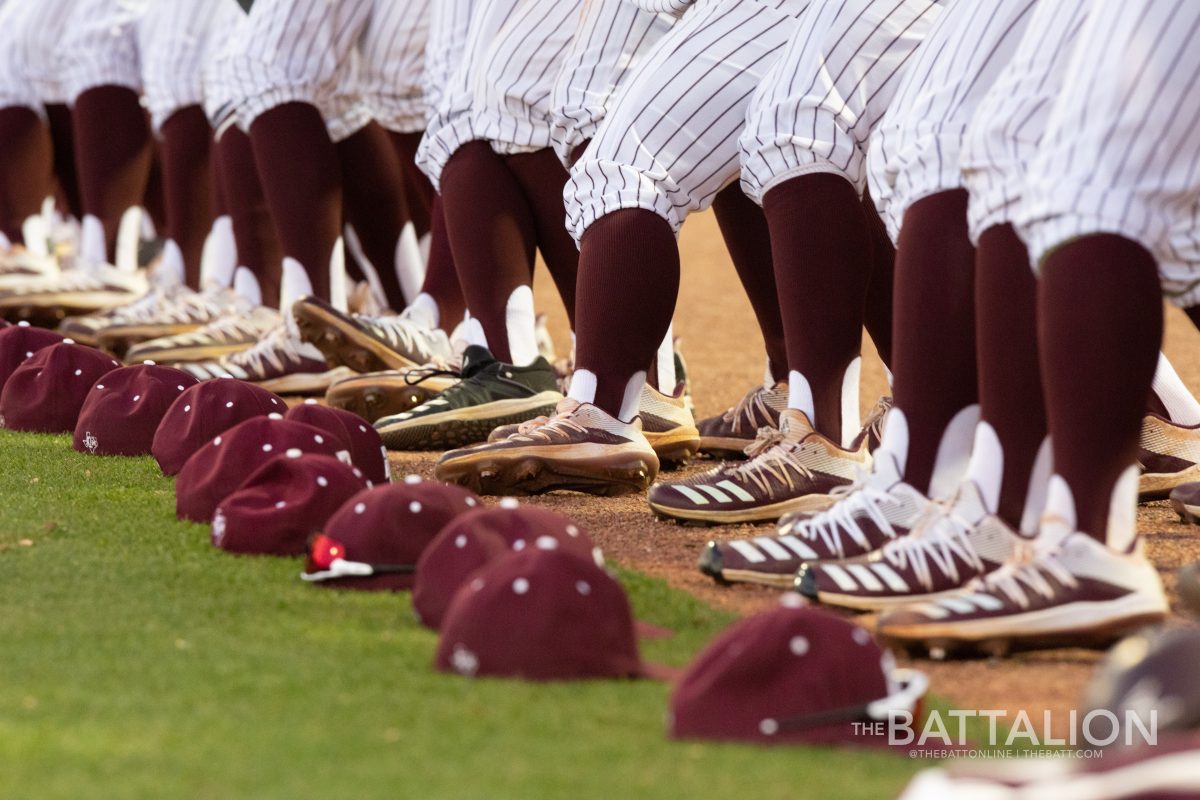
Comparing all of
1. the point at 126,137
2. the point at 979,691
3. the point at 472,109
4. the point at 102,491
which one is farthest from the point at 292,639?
the point at 126,137

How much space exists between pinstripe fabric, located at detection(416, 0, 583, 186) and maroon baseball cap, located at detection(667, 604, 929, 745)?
216 centimetres

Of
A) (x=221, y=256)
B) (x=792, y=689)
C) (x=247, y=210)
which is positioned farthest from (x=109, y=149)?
(x=792, y=689)

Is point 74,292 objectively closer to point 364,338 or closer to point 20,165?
point 20,165

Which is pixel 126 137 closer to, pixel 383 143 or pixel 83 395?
pixel 383 143

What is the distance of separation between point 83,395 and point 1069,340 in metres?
2.47

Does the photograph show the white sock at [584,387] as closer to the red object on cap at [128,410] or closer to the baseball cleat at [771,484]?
the baseball cleat at [771,484]

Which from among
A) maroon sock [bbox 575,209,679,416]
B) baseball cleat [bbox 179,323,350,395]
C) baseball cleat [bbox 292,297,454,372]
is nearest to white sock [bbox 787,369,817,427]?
maroon sock [bbox 575,209,679,416]

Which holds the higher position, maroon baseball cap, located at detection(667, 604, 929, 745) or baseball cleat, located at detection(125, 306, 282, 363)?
maroon baseball cap, located at detection(667, 604, 929, 745)

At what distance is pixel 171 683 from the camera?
1.77 m

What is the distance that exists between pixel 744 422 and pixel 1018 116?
1496 mm

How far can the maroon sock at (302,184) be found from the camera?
14.8 ft

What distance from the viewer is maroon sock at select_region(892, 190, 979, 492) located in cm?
224

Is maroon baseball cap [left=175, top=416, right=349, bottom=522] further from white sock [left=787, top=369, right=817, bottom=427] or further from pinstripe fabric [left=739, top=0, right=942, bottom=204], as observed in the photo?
pinstripe fabric [left=739, top=0, right=942, bottom=204]

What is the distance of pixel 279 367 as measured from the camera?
4.37 metres
